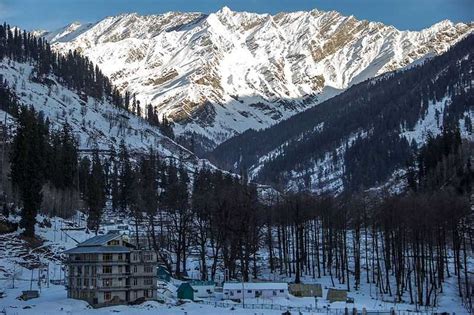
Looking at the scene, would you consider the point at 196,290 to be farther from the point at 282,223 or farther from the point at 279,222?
the point at 279,222

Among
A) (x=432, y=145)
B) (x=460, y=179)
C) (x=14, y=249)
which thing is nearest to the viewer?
(x=14, y=249)

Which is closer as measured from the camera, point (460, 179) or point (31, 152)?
point (31, 152)

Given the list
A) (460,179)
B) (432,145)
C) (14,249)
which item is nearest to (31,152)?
(14,249)

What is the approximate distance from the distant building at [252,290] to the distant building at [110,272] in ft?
29.3

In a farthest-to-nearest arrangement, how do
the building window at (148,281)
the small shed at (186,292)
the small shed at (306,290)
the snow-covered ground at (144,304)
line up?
1. the small shed at (306,290)
2. the small shed at (186,292)
3. the building window at (148,281)
4. the snow-covered ground at (144,304)

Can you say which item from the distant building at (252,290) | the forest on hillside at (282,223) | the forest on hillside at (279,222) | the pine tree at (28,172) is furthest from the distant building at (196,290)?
the pine tree at (28,172)

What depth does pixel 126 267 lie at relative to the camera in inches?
2667

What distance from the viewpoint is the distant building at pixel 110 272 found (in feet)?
213

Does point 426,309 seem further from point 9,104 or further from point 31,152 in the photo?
point 9,104

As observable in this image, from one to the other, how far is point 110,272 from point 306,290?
23.8 meters

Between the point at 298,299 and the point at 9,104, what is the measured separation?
433ft

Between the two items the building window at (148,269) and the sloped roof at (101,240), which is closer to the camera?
the sloped roof at (101,240)

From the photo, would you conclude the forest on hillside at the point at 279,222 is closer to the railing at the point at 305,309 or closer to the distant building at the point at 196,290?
the distant building at the point at 196,290

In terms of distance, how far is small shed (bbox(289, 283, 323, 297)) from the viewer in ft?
253
